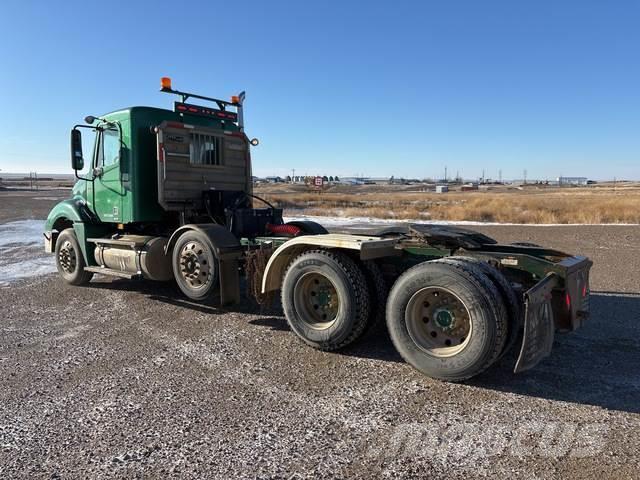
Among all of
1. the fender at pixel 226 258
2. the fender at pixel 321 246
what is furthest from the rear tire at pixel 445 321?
the fender at pixel 226 258

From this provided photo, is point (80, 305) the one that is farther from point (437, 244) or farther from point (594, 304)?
point (594, 304)

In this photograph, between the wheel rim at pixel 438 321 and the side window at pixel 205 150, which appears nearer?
the wheel rim at pixel 438 321

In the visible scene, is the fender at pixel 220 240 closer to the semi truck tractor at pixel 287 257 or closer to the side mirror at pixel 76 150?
the semi truck tractor at pixel 287 257

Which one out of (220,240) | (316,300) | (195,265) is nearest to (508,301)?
(316,300)

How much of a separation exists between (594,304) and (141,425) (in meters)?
6.54

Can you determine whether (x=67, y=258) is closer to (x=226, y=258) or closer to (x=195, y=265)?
(x=195, y=265)

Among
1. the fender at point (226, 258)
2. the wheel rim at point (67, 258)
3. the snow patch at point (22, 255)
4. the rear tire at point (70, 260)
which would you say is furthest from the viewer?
the snow patch at point (22, 255)

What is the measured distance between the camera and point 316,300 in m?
5.75

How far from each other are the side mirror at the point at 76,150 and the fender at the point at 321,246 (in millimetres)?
4314

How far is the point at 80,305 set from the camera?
793 centimetres

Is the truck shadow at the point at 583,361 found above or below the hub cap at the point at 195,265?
below

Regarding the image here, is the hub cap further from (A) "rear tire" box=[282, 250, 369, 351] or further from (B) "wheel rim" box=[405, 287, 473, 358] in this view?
(B) "wheel rim" box=[405, 287, 473, 358]

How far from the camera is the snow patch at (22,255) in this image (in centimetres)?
1073

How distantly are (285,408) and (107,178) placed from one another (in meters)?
5.86
